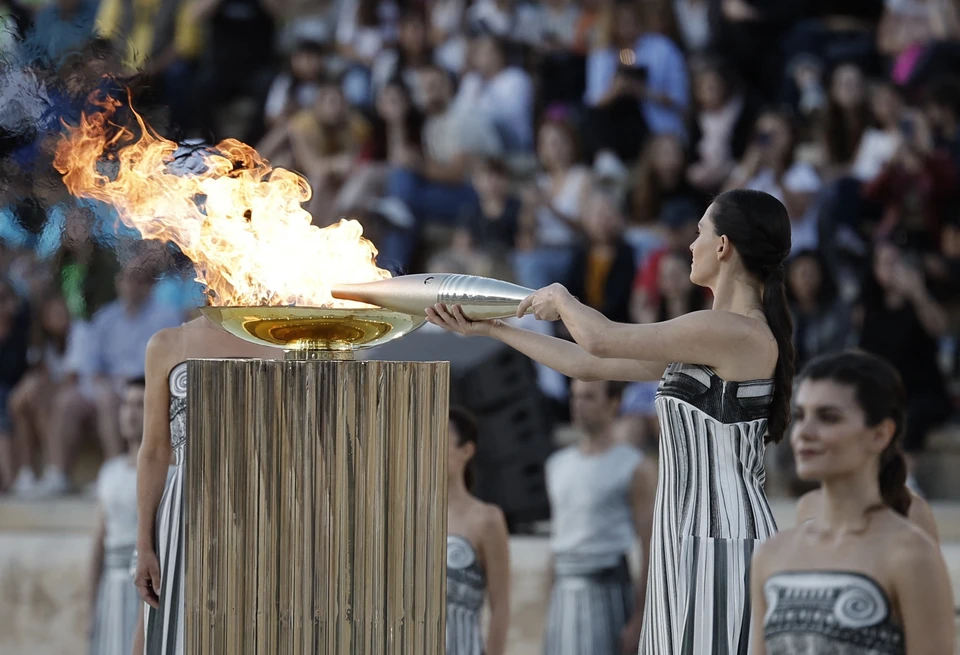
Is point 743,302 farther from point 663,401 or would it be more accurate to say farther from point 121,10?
point 121,10

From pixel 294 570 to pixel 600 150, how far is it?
4914mm

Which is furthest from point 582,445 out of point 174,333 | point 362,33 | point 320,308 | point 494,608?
point 362,33

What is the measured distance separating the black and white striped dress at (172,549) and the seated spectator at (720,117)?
3896 mm

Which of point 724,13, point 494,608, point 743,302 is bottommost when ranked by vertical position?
point 494,608

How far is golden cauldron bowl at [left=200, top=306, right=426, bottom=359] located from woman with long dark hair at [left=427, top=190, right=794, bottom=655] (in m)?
0.16

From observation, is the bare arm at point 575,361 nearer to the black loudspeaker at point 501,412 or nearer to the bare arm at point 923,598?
the bare arm at point 923,598

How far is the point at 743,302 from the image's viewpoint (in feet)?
9.12

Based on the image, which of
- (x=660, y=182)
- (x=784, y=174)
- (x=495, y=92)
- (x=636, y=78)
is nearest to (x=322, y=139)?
(x=495, y=92)

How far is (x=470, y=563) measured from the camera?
4.16m

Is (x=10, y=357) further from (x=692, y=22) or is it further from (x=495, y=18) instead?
(x=692, y=22)

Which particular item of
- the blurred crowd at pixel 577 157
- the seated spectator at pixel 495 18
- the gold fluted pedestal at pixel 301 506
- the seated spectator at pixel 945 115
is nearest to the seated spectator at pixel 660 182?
the blurred crowd at pixel 577 157

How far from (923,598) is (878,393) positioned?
0.32m

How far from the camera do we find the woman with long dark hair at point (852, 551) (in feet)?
7.14

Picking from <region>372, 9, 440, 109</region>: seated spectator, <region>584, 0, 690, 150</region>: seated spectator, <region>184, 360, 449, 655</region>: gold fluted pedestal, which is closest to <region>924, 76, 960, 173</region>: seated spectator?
<region>584, 0, 690, 150</region>: seated spectator
